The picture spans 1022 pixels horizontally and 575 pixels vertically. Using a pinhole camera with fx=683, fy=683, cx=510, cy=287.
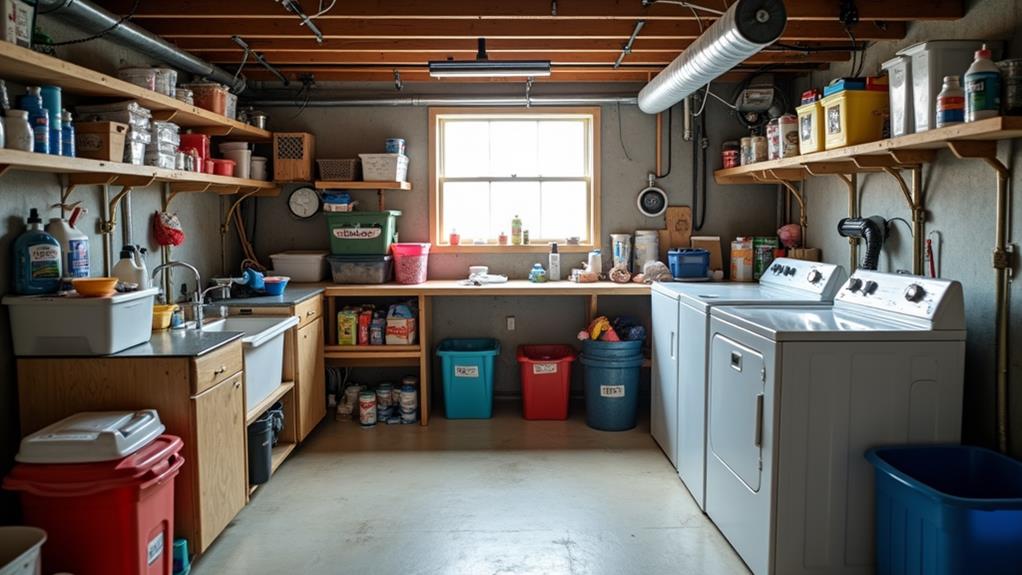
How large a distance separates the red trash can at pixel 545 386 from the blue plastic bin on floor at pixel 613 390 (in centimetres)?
22

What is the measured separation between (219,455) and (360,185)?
2.39 metres

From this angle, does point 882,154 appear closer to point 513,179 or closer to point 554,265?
point 554,265

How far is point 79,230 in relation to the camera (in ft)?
10.2

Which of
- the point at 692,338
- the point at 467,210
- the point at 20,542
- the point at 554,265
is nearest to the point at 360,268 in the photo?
the point at 467,210

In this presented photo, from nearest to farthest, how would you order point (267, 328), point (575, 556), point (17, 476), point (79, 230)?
point (17, 476) < point (575, 556) < point (79, 230) < point (267, 328)

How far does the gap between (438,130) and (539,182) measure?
86 centimetres

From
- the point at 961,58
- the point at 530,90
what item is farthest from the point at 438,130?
the point at 961,58

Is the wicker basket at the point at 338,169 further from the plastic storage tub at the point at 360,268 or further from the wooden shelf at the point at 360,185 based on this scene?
the plastic storage tub at the point at 360,268

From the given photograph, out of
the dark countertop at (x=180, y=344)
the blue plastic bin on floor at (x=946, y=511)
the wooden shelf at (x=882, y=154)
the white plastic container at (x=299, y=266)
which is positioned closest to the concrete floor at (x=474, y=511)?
the blue plastic bin on floor at (x=946, y=511)

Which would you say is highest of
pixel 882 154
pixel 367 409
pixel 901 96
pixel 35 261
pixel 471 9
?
pixel 471 9

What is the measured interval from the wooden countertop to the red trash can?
0.50 metres

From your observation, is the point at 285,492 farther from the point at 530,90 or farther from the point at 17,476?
the point at 530,90

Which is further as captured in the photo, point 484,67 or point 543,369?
point 543,369

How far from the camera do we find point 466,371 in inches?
189
